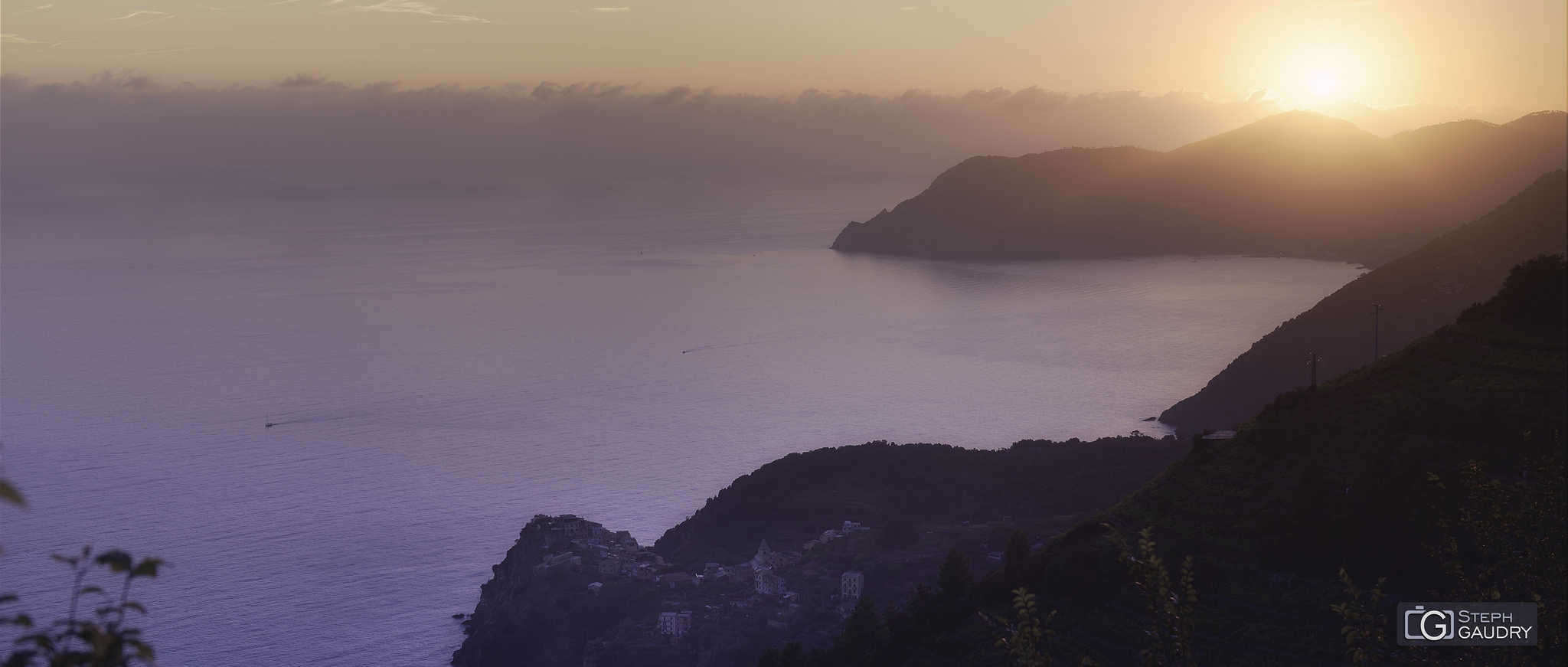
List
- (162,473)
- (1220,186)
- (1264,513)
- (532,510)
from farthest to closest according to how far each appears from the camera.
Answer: (1220,186)
(162,473)
(532,510)
(1264,513)

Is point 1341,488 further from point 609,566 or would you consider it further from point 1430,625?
point 609,566

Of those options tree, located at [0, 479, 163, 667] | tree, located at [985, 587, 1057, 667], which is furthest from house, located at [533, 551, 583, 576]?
tree, located at [0, 479, 163, 667]

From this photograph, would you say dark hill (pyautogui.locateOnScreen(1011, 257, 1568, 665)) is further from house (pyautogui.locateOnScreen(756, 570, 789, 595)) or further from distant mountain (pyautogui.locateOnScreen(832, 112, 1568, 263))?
distant mountain (pyautogui.locateOnScreen(832, 112, 1568, 263))

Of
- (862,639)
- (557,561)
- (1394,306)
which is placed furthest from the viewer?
(1394,306)

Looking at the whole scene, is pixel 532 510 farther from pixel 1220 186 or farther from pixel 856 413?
pixel 1220 186

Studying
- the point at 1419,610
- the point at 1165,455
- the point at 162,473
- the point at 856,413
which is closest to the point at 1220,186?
the point at 856,413

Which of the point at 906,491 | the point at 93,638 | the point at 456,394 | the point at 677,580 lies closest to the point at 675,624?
the point at 677,580
